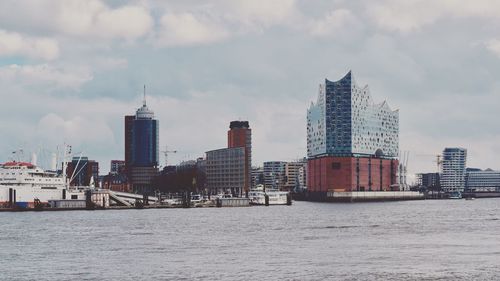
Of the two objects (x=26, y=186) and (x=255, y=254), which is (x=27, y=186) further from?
(x=255, y=254)

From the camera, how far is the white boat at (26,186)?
178750 mm

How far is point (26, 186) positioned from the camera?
181 meters

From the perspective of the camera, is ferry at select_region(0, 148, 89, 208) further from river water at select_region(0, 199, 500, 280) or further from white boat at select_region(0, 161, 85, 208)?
river water at select_region(0, 199, 500, 280)

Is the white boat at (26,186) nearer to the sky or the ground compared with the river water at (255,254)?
nearer to the sky

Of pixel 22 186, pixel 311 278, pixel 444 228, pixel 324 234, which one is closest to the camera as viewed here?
pixel 311 278

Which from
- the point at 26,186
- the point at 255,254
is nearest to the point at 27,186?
the point at 26,186

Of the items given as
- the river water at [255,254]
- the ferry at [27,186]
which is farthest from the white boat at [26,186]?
the river water at [255,254]

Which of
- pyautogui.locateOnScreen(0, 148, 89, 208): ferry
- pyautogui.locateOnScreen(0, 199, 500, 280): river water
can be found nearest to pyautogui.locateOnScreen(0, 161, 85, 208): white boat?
pyautogui.locateOnScreen(0, 148, 89, 208): ferry

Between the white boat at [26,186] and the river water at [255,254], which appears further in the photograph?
the white boat at [26,186]

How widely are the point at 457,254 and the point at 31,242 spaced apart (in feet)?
132

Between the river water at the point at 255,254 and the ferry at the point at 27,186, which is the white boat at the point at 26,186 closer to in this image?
the ferry at the point at 27,186

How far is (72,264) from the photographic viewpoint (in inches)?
2394

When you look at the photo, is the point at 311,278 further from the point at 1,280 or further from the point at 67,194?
the point at 67,194

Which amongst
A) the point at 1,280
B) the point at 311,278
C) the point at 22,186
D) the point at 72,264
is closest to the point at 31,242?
the point at 72,264
